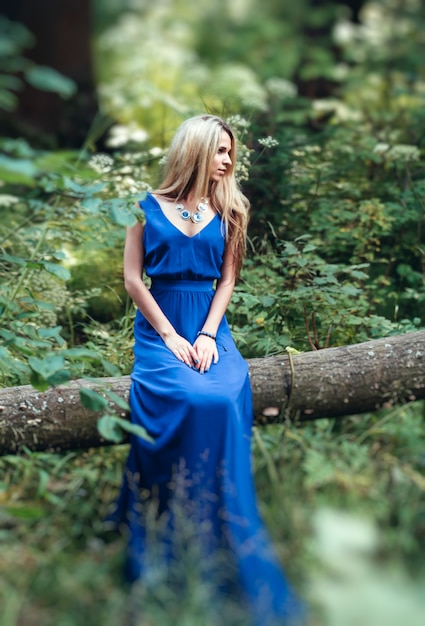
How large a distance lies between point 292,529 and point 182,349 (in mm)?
967

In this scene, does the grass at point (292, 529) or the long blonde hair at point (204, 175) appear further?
the long blonde hair at point (204, 175)

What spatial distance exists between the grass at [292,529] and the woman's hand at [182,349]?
1.35ft

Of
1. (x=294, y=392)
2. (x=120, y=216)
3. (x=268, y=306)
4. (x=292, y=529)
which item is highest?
(x=120, y=216)

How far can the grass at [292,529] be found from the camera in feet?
6.93

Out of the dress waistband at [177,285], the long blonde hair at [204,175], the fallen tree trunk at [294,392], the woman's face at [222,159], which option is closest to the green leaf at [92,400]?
the fallen tree trunk at [294,392]

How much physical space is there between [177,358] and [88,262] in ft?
5.22

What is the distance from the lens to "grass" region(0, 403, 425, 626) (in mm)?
2113

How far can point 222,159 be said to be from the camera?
3.41 meters

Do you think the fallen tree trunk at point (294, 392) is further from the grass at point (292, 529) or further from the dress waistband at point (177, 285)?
the dress waistband at point (177, 285)

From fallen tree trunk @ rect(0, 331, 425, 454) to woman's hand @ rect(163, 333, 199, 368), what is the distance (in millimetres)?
259

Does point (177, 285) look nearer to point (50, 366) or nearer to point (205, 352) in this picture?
point (205, 352)

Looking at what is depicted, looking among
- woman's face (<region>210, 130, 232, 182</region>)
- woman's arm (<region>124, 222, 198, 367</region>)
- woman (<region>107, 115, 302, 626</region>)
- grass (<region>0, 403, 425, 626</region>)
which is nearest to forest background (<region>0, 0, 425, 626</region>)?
grass (<region>0, 403, 425, 626</region>)

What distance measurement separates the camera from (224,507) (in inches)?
105

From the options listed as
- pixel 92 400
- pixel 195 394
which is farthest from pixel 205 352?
pixel 92 400
